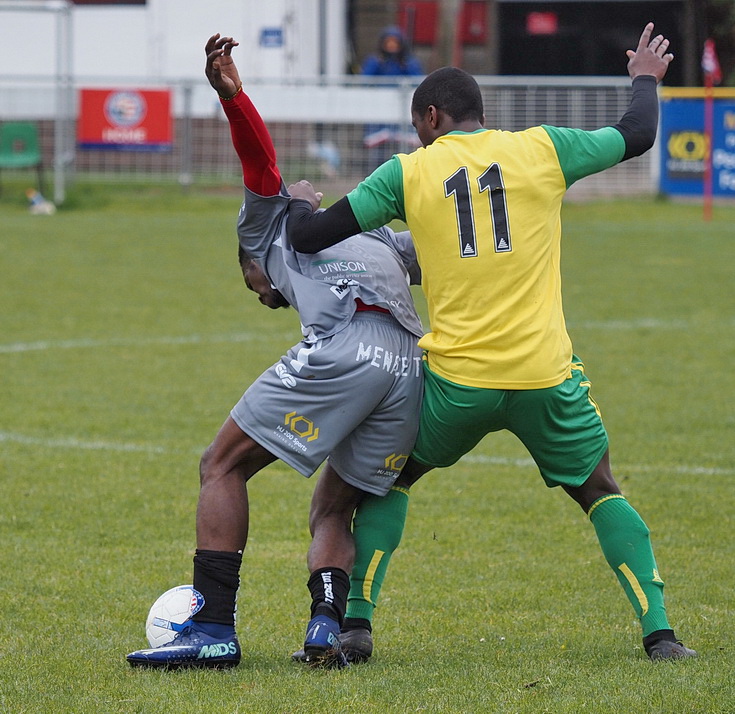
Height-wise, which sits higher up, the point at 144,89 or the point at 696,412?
the point at 144,89

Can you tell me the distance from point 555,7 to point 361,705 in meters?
27.9

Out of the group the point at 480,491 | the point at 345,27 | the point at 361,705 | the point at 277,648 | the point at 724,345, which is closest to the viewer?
the point at 361,705

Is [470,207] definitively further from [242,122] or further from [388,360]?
[242,122]

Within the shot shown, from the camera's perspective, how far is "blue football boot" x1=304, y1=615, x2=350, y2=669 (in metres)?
4.12

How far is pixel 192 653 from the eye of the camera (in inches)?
162

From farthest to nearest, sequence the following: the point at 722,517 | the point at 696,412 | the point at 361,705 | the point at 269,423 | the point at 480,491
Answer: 1. the point at 696,412
2. the point at 480,491
3. the point at 722,517
4. the point at 269,423
5. the point at 361,705

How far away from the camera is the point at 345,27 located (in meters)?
27.7

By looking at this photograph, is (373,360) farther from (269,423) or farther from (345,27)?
(345,27)

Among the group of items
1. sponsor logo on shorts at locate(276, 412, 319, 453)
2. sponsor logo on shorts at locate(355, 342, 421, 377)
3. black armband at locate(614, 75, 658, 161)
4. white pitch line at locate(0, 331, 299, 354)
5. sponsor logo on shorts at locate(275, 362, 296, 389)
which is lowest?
white pitch line at locate(0, 331, 299, 354)

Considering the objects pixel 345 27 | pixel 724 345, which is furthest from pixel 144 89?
pixel 724 345

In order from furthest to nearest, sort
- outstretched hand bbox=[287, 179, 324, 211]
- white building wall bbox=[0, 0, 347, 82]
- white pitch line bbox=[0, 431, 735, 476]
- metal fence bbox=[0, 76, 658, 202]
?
white building wall bbox=[0, 0, 347, 82], metal fence bbox=[0, 76, 658, 202], white pitch line bbox=[0, 431, 735, 476], outstretched hand bbox=[287, 179, 324, 211]

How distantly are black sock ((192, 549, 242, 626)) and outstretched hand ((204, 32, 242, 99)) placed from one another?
1.49 metres

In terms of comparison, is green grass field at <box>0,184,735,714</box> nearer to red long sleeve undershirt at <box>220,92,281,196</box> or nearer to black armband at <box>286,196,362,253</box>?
black armband at <box>286,196,362,253</box>

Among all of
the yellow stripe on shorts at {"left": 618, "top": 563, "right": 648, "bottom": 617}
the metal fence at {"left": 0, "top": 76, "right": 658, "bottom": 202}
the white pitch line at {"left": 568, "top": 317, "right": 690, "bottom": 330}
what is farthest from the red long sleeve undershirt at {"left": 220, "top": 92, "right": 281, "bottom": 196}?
the metal fence at {"left": 0, "top": 76, "right": 658, "bottom": 202}
